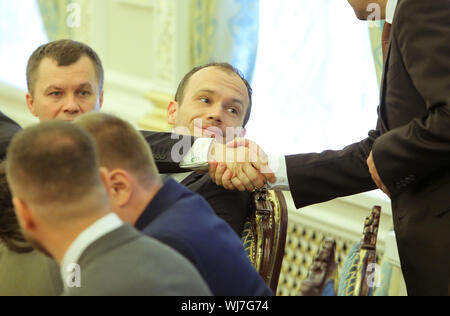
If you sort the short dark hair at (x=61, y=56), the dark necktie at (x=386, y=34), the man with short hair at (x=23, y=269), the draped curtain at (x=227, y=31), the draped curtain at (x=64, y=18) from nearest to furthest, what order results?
the man with short hair at (x=23, y=269)
the dark necktie at (x=386, y=34)
the short dark hair at (x=61, y=56)
the draped curtain at (x=227, y=31)
the draped curtain at (x=64, y=18)

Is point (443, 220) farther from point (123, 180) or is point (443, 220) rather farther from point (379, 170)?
point (123, 180)

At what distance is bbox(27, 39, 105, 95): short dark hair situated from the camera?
2.92 m

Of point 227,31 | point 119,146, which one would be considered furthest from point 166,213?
point 227,31

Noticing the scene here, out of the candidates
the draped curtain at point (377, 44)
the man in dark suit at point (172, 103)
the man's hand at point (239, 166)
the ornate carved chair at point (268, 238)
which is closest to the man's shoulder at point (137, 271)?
the ornate carved chair at point (268, 238)

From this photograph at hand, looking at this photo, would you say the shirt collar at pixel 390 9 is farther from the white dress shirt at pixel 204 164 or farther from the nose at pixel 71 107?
the nose at pixel 71 107

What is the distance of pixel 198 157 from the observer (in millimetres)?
2611

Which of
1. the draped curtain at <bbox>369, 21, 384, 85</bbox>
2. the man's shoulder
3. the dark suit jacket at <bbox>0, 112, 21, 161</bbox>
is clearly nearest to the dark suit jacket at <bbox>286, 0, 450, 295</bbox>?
the man's shoulder

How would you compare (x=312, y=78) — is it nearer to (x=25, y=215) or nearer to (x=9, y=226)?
(x=9, y=226)

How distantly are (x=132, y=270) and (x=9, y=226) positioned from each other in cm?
60

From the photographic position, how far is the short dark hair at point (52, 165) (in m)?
1.41

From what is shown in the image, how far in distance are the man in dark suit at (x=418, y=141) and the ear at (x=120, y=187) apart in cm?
90

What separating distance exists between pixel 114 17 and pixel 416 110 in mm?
3595

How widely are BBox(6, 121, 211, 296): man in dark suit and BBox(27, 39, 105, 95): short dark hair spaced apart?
152 cm
